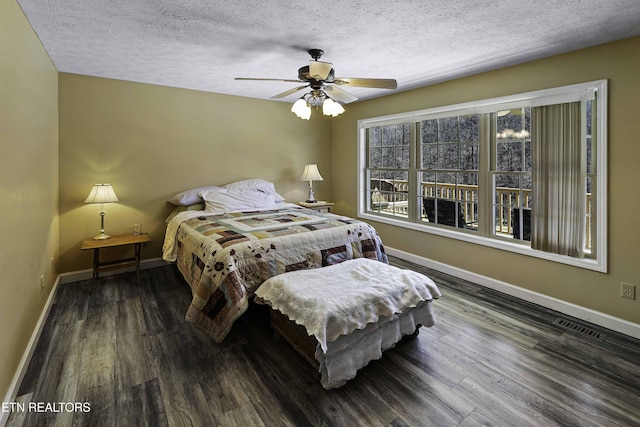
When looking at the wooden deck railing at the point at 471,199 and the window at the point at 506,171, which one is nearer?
the window at the point at 506,171

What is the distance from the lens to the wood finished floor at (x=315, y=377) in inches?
69.7

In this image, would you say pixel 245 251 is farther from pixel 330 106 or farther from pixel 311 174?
pixel 311 174

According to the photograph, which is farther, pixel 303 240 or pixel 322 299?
pixel 303 240

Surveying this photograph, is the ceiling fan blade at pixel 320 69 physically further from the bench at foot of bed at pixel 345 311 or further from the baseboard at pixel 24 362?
the baseboard at pixel 24 362

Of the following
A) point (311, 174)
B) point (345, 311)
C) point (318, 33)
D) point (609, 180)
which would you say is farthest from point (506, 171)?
point (311, 174)

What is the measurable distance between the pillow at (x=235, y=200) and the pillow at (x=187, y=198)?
0.11 m

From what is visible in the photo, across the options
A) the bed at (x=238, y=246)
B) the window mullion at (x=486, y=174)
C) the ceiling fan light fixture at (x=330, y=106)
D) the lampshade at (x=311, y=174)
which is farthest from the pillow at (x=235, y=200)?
the window mullion at (x=486, y=174)

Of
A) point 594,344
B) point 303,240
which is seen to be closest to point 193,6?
point 303,240

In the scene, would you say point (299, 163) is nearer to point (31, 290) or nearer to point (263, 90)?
point (263, 90)

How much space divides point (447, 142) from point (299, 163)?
246cm

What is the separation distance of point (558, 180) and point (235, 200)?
3.60 m

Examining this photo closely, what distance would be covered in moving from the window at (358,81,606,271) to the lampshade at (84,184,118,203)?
141 inches

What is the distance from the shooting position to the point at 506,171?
352 centimetres

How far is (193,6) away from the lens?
2186mm
